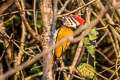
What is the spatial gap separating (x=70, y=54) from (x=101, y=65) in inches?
17.8

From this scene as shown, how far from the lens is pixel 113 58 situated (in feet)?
13.0

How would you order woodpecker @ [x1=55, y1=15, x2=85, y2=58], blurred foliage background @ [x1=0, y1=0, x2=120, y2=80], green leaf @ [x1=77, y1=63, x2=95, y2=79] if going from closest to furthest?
green leaf @ [x1=77, y1=63, x2=95, y2=79], blurred foliage background @ [x1=0, y1=0, x2=120, y2=80], woodpecker @ [x1=55, y1=15, x2=85, y2=58]

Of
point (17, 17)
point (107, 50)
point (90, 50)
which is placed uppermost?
point (17, 17)

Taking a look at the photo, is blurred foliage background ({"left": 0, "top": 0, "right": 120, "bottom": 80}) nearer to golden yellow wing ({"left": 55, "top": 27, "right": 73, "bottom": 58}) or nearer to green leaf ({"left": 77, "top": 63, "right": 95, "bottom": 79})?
green leaf ({"left": 77, "top": 63, "right": 95, "bottom": 79})

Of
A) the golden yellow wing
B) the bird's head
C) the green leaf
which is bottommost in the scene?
the green leaf

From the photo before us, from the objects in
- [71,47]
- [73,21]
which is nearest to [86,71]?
[73,21]

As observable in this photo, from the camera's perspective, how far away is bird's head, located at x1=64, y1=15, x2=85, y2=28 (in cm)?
247

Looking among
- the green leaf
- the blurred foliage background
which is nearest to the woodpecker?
the blurred foliage background

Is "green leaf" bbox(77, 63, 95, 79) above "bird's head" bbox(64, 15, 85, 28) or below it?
below

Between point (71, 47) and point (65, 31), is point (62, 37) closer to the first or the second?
point (65, 31)

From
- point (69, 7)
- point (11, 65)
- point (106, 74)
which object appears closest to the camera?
point (69, 7)

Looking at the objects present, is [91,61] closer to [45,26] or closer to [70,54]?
[70,54]

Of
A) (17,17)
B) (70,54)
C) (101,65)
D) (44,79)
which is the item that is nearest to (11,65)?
(17,17)

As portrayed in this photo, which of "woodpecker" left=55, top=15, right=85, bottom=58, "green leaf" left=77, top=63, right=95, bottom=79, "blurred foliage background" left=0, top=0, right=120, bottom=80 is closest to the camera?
"green leaf" left=77, top=63, right=95, bottom=79
